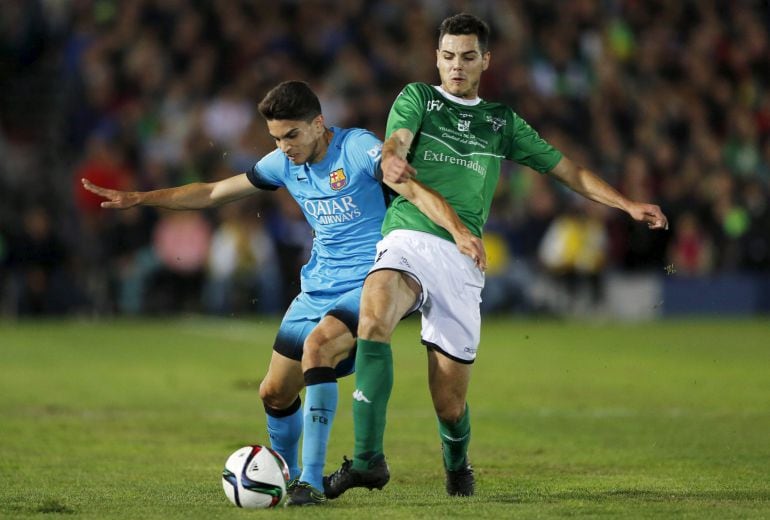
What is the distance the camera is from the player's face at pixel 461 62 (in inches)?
296

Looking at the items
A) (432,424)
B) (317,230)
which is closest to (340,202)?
(317,230)

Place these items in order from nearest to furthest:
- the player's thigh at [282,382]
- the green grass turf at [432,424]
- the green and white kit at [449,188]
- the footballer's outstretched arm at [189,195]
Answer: the green grass turf at [432,424] → the green and white kit at [449,188] → the player's thigh at [282,382] → the footballer's outstretched arm at [189,195]

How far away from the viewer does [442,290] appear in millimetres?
7324

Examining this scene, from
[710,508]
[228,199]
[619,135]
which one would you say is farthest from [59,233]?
[710,508]

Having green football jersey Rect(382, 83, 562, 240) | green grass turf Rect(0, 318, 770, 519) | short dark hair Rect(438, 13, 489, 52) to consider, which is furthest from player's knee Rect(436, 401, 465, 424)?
short dark hair Rect(438, 13, 489, 52)

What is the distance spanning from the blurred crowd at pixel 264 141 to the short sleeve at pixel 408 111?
43.2 ft

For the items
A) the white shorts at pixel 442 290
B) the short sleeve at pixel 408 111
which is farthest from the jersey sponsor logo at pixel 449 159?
the white shorts at pixel 442 290

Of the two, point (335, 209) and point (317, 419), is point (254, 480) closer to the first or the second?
point (317, 419)

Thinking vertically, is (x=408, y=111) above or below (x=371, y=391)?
→ above

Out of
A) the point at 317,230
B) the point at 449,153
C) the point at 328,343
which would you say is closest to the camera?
the point at 328,343

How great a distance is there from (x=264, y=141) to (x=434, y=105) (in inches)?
542

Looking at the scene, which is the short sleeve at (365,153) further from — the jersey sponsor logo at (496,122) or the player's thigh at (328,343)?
the player's thigh at (328,343)

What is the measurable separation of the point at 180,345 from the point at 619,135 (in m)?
9.44

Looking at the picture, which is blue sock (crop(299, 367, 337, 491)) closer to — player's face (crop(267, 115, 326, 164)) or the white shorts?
the white shorts
